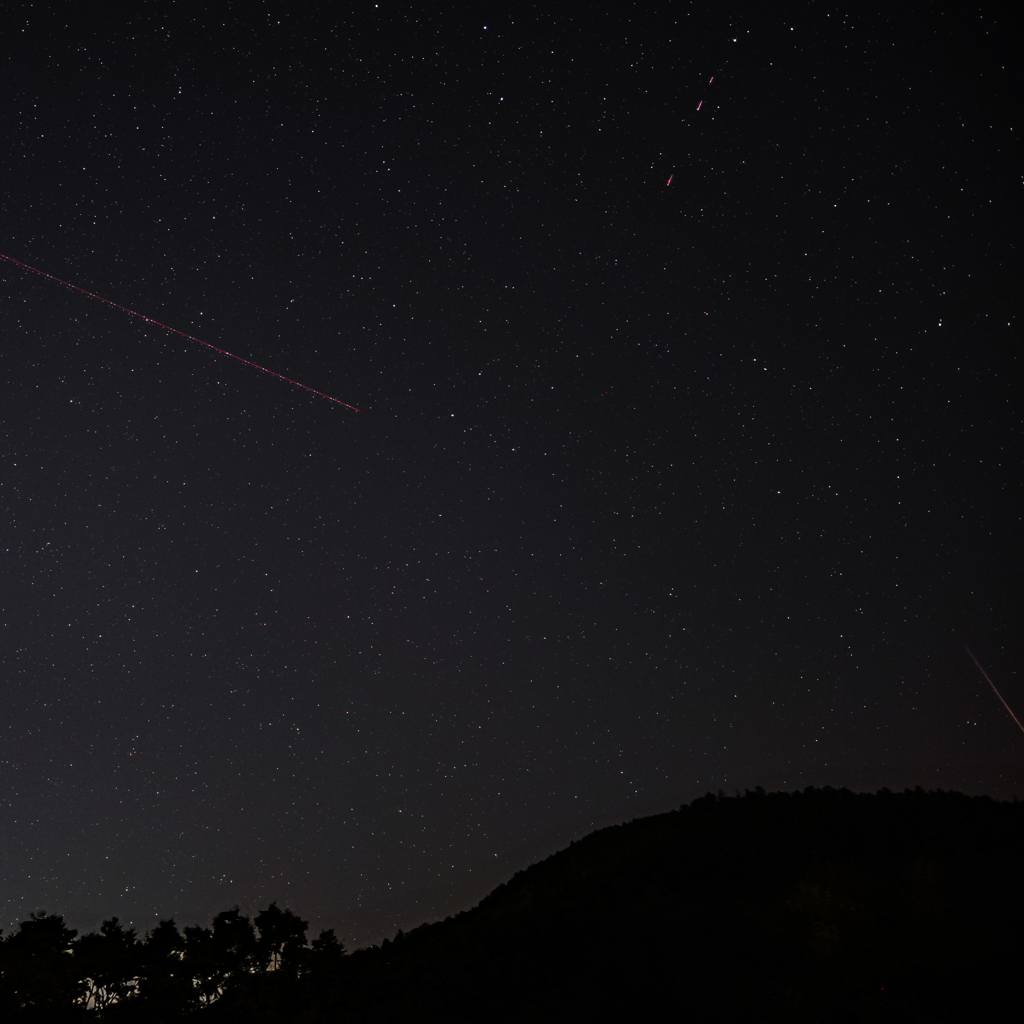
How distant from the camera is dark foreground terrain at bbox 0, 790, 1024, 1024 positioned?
A: 24.0m

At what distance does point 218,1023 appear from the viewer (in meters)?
22.6

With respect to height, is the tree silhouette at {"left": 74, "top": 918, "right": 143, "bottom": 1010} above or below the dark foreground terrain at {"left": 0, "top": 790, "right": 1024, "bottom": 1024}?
above

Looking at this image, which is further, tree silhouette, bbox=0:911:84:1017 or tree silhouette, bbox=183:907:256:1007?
tree silhouette, bbox=183:907:256:1007

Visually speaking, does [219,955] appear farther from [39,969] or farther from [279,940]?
[39,969]

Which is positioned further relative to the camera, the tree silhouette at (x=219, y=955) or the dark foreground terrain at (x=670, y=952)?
the tree silhouette at (x=219, y=955)

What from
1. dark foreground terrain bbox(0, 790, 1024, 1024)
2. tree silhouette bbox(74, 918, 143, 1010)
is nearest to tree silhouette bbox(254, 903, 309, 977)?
dark foreground terrain bbox(0, 790, 1024, 1024)

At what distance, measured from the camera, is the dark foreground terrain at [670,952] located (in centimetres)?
2405

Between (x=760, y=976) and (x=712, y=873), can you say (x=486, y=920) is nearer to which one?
(x=712, y=873)

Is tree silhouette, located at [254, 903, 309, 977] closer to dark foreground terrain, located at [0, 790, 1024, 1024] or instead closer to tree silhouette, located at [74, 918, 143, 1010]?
dark foreground terrain, located at [0, 790, 1024, 1024]

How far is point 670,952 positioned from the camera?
3009cm

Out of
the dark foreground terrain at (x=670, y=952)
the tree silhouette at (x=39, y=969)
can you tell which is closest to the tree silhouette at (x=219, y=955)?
the dark foreground terrain at (x=670, y=952)

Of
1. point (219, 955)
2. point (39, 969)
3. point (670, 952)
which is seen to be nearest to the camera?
point (39, 969)

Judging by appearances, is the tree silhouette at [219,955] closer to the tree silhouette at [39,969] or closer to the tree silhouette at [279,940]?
the tree silhouette at [279,940]

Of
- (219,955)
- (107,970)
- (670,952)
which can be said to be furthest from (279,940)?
(670,952)
